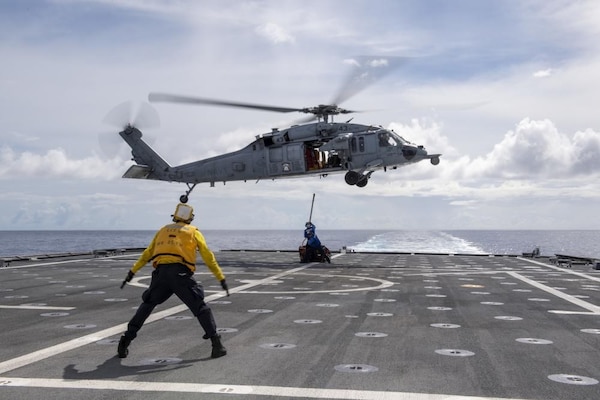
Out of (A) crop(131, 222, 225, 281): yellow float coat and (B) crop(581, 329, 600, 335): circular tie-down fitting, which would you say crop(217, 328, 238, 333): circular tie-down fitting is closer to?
(A) crop(131, 222, 225, 281): yellow float coat

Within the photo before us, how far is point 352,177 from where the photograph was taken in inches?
1150

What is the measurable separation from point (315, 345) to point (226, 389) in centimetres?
264

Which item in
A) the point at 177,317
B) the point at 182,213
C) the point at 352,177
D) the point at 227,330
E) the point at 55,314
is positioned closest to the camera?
the point at 182,213

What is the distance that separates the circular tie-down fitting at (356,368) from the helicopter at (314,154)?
21477mm

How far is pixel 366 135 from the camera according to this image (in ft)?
92.6

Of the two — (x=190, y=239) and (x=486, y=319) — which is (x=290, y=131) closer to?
(x=486, y=319)

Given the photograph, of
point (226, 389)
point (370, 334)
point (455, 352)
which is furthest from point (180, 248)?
point (455, 352)

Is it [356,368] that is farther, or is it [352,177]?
[352,177]

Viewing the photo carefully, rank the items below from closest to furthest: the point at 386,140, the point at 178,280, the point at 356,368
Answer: the point at 356,368, the point at 178,280, the point at 386,140

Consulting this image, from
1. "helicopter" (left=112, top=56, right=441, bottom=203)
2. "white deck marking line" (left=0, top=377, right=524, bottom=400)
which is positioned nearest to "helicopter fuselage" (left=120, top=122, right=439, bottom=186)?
"helicopter" (left=112, top=56, right=441, bottom=203)

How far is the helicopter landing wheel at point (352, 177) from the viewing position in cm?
2906

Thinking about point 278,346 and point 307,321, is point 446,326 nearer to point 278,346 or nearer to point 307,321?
point 307,321

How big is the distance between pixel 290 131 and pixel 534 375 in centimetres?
2399

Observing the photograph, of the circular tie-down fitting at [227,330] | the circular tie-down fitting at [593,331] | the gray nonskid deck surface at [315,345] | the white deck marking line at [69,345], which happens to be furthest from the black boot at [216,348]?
the circular tie-down fitting at [593,331]
